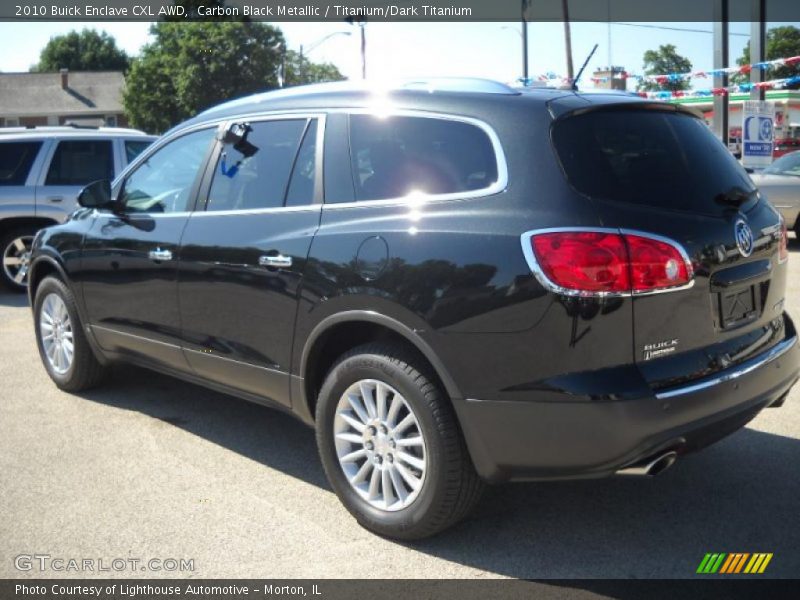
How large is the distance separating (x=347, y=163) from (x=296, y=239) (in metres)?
0.41

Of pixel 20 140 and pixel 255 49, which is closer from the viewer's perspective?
pixel 20 140

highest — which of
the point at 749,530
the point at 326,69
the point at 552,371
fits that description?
the point at 326,69

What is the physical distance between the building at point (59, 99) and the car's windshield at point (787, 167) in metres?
64.7

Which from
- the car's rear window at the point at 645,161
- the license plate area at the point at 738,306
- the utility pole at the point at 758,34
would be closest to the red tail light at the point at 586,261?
the car's rear window at the point at 645,161

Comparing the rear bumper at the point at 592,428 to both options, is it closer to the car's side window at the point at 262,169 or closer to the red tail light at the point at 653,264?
the red tail light at the point at 653,264

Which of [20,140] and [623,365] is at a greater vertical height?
[20,140]

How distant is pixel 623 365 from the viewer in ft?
10.4

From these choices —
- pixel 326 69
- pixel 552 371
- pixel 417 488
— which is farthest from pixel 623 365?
pixel 326 69

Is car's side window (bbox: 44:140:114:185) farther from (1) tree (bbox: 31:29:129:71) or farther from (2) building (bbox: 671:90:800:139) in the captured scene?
(1) tree (bbox: 31:29:129:71)

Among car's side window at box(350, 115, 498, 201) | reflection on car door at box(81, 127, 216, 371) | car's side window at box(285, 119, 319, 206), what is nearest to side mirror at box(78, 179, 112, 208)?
reflection on car door at box(81, 127, 216, 371)

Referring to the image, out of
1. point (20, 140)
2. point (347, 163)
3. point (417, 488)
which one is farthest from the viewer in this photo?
point (20, 140)

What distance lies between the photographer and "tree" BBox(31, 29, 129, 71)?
98312 mm

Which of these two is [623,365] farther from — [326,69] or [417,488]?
[326,69]

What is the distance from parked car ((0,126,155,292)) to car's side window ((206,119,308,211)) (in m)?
6.50
